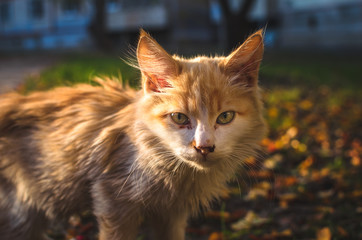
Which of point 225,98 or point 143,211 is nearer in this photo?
point 225,98

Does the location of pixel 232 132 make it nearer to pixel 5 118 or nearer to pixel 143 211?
pixel 143 211

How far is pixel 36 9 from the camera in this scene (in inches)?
1035

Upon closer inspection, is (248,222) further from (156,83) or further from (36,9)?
(36,9)

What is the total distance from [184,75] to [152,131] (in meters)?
0.35

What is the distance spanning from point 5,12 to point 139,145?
30.3 m

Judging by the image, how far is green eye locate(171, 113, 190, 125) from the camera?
1924mm

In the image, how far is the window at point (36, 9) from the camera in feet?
86.0

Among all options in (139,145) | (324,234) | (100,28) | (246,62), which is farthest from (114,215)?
(100,28)

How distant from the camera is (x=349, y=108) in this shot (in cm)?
638

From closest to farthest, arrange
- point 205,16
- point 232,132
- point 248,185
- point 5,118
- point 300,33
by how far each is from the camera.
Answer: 1. point 232,132
2. point 5,118
3. point 248,185
4. point 300,33
5. point 205,16

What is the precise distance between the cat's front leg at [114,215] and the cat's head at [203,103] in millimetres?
409

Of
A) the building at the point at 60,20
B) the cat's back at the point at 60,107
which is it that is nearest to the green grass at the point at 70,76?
the cat's back at the point at 60,107

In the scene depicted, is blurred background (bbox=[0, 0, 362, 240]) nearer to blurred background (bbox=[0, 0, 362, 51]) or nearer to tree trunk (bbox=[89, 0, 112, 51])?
tree trunk (bbox=[89, 0, 112, 51])

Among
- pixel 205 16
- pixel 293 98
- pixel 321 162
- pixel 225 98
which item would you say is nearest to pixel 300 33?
pixel 205 16
